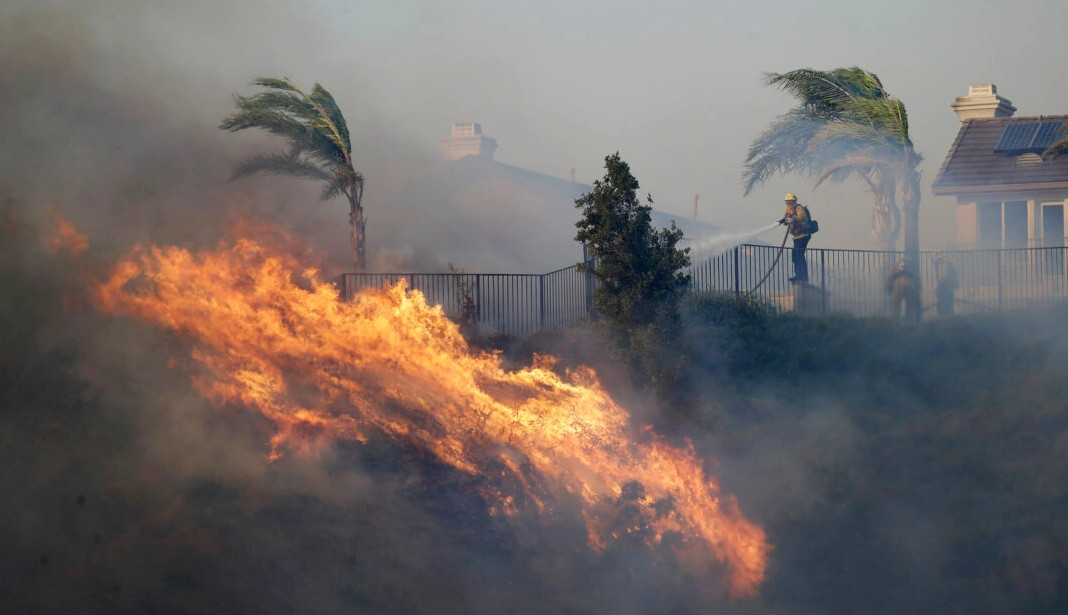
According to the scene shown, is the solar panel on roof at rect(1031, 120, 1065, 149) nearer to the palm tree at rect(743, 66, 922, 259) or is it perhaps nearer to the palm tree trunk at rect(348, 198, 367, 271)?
the palm tree at rect(743, 66, 922, 259)

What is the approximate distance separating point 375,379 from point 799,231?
927 centimetres

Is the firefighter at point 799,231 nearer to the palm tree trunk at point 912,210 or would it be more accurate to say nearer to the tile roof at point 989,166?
the palm tree trunk at point 912,210

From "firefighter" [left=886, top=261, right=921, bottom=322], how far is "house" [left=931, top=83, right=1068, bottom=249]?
603 cm

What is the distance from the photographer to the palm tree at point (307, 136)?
1917cm

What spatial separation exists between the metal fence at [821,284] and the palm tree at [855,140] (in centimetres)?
111

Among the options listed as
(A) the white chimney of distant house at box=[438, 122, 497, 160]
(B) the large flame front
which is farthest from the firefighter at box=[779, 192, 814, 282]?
(A) the white chimney of distant house at box=[438, 122, 497, 160]

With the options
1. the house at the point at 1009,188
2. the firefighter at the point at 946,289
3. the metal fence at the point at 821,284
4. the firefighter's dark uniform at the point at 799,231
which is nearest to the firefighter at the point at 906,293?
the metal fence at the point at 821,284

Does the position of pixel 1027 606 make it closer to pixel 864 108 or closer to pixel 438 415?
pixel 438 415

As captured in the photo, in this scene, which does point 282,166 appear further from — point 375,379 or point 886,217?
point 886,217

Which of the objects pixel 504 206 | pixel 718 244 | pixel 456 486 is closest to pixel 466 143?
pixel 504 206

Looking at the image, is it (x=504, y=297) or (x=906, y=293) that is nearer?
(x=906, y=293)

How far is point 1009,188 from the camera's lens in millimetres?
23078

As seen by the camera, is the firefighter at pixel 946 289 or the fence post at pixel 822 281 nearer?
the fence post at pixel 822 281

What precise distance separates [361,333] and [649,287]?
4636 mm
